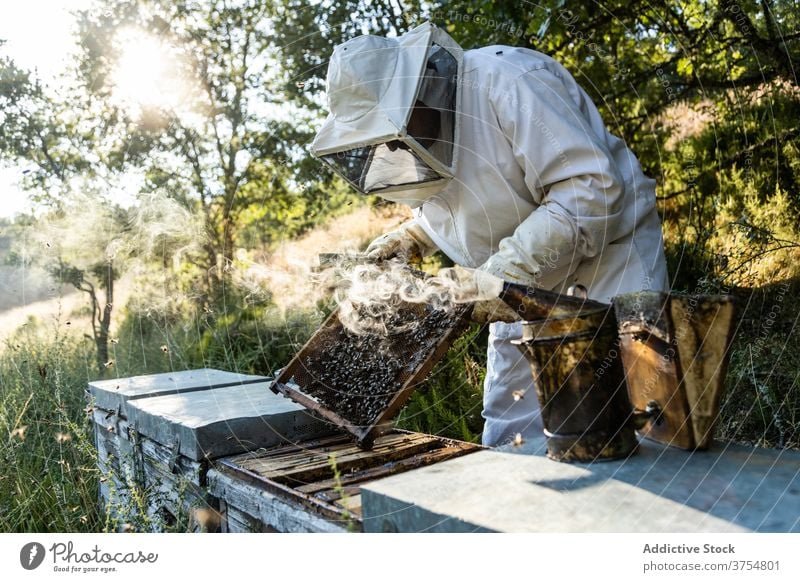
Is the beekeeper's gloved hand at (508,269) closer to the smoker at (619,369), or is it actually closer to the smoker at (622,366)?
the smoker at (622,366)

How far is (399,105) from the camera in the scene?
7.59 feet

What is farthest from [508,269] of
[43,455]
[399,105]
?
[43,455]

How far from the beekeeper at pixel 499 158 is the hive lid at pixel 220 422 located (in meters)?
0.86

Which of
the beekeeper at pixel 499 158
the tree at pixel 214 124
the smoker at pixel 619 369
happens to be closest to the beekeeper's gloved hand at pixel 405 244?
the beekeeper at pixel 499 158

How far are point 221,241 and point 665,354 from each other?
216 inches

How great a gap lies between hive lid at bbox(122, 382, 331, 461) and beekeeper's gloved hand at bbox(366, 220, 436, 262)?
87 cm

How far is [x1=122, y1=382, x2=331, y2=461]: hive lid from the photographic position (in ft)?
7.58

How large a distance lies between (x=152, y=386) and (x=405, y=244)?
1.51 meters

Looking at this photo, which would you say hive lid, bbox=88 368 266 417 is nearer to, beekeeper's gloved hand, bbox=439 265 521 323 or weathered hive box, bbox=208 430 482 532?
weathered hive box, bbox=208 430 482 532

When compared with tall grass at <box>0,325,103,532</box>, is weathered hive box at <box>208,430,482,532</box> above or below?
above

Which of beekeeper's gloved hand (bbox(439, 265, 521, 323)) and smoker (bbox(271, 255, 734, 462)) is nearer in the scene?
smoker (bbox(271, 255, 734, 462))

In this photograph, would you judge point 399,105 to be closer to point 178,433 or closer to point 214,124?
point 178,433

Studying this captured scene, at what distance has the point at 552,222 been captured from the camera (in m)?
2.23

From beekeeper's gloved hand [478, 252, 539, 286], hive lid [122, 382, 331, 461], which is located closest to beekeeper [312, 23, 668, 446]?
beekeeper's gloved hand [478, 252, 539, 286]
